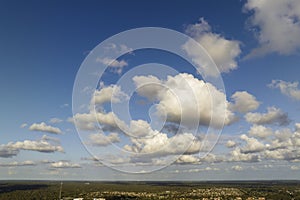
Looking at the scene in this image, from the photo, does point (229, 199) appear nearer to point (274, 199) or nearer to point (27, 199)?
point (274, 199)

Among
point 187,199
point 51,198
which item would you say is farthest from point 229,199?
point 51,198

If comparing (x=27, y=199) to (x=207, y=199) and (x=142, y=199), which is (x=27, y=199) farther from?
(x=207, y=199)

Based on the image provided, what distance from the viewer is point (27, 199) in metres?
189

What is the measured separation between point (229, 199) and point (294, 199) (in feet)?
127

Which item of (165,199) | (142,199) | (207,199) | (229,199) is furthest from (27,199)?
(229,199)

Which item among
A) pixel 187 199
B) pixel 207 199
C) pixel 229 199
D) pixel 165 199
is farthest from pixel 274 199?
pixel 165 199

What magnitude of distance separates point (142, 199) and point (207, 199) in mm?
39681

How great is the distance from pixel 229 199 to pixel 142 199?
5300 centimetres

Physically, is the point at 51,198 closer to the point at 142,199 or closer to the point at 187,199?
the point at 142,199

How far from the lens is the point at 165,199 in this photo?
18988cm

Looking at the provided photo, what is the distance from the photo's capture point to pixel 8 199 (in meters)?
191

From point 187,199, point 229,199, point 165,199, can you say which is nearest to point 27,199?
point 165,199

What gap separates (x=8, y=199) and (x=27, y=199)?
1200 cm

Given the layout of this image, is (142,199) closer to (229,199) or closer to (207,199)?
(207,199)
